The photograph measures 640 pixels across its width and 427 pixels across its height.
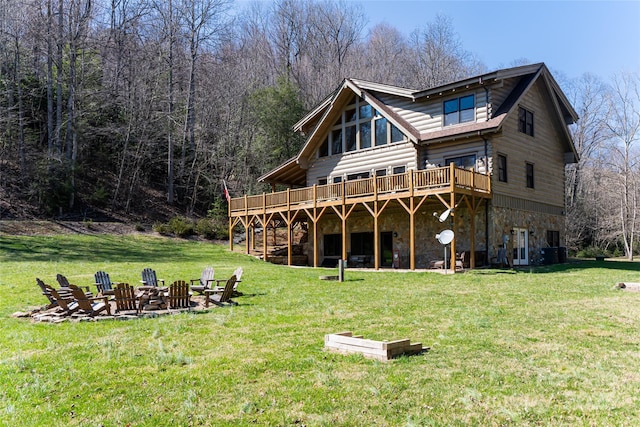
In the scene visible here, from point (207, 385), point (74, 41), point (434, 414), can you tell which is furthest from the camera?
point (74, 41)

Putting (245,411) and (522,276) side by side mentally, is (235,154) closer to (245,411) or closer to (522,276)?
(522,276)

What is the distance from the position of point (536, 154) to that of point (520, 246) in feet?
16.1

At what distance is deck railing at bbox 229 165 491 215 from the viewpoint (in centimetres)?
1886

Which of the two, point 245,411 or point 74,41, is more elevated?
point 74,41

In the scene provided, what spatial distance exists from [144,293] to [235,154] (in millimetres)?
30020

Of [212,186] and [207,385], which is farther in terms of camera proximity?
[212,186]

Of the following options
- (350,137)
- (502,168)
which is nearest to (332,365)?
(502,168)

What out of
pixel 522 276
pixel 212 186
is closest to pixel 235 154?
pixel 212 186

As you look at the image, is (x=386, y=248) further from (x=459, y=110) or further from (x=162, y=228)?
(x=162, y=228)

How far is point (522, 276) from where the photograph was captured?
1711cm

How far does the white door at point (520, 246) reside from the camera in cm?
2275

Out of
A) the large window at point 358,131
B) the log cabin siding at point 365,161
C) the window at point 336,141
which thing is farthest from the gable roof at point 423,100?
the log cabin siding at point 365,161

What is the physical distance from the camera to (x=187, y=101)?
1537 inches

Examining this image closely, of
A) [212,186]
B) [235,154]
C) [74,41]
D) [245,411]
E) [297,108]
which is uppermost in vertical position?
[74,41]
